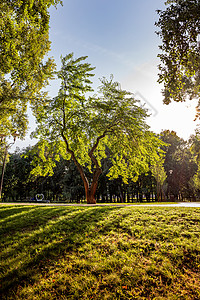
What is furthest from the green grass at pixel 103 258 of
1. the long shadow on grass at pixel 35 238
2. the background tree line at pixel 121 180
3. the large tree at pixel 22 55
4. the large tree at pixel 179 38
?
the background tree line at pixel 121 180

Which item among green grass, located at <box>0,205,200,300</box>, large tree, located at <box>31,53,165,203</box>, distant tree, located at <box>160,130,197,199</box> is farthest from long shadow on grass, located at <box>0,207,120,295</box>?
distant tree, located at <box>160,130,197,199</box>

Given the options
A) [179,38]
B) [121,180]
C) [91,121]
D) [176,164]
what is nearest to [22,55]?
[91,121]

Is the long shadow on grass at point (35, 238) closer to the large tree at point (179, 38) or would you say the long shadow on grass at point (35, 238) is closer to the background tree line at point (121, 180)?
the large tree at point (179, 38)

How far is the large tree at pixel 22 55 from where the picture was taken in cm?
790

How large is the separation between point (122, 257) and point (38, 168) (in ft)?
36.2

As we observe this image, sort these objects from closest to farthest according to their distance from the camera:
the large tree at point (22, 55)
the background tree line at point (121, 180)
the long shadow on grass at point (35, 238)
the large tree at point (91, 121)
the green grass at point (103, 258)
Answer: the green grass at point (103, 258) < the long shadow on grass at point (35, 238) < the large tree at point (22, 55) < the large tree at point (91, 121) < the background tree line at point (121, 180)

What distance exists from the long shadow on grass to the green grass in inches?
1.0

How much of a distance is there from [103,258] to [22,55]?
1279cm

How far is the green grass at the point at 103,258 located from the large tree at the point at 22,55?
353 inches

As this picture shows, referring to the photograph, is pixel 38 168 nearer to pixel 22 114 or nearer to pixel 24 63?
pixel 22 114

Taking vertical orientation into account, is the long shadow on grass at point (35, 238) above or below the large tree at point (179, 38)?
below

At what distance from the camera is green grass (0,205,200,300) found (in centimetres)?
380

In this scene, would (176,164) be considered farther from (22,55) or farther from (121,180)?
(22,55)

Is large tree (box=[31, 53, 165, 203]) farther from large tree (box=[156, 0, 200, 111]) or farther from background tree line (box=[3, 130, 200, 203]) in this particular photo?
background tree line (box=[3, 130, 200, 203])
